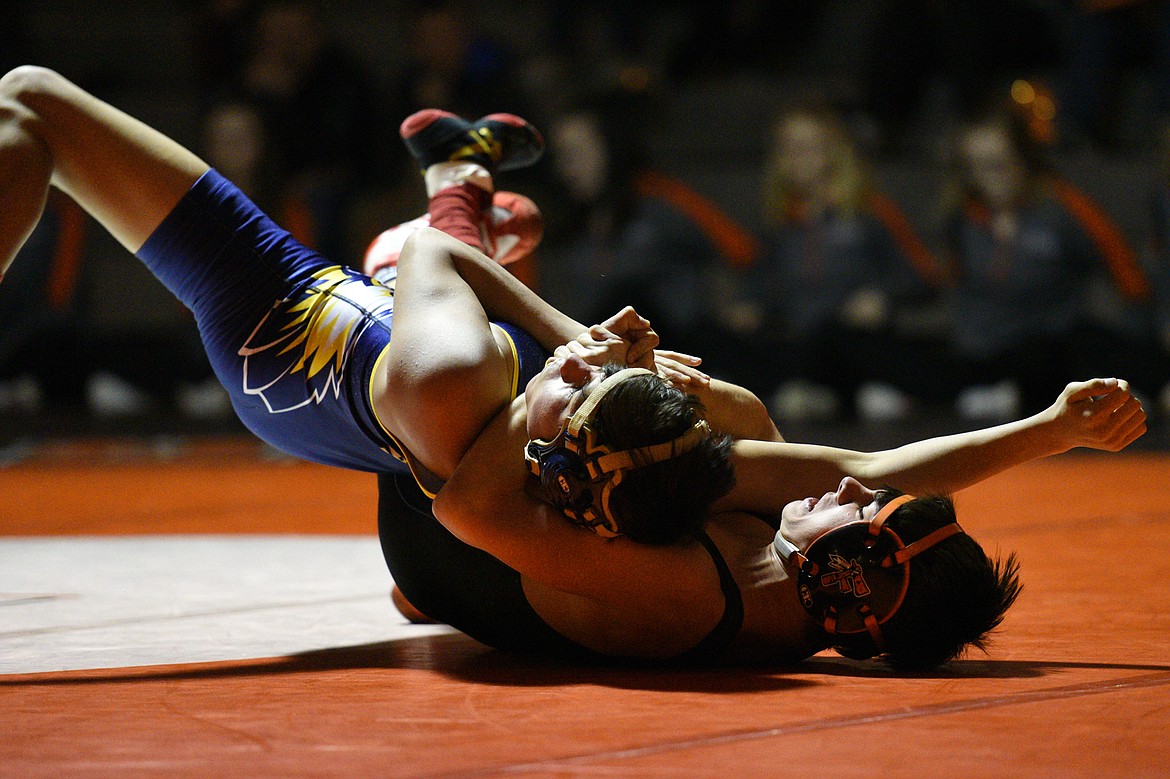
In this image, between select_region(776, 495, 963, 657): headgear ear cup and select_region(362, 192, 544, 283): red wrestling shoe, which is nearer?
select_region(776, 495, 963, 657): headgear ear cup

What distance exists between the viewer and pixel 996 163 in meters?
5.54

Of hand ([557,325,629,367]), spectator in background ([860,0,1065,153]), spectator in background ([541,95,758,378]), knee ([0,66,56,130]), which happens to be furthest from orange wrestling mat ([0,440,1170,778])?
spectator in background ([860,0,1065,153])

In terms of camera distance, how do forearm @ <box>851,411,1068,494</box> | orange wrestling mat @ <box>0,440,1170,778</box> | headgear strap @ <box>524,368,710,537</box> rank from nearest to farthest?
1. orange wrestling mat @ <box>0,440,1170,778</box>
2. headgear strap @ <box>524,368,710,537</box>
3. forearm @ <box>851,411,1068,494</box>

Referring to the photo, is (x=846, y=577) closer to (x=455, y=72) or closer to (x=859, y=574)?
(x=859, y=574)

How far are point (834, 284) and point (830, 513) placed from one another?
447 cm

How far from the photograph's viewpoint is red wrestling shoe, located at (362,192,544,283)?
235cm

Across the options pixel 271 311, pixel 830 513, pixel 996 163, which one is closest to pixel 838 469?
pixel 830 513

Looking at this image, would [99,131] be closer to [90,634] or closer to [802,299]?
[90,634]

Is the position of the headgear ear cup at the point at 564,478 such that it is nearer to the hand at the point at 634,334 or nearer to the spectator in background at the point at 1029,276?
the hand at the point at 634,334

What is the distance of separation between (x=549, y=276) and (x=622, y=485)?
211 inches

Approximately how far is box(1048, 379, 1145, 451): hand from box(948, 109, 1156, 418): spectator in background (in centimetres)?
400

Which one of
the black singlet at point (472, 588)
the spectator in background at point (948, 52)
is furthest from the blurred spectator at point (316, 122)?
the black singlet at point (472, 588)

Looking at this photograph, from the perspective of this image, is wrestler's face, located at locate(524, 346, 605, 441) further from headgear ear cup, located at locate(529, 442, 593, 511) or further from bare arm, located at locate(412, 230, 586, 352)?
bare arm, located at locate(412, 230, 586, 352)

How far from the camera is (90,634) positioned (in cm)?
196
